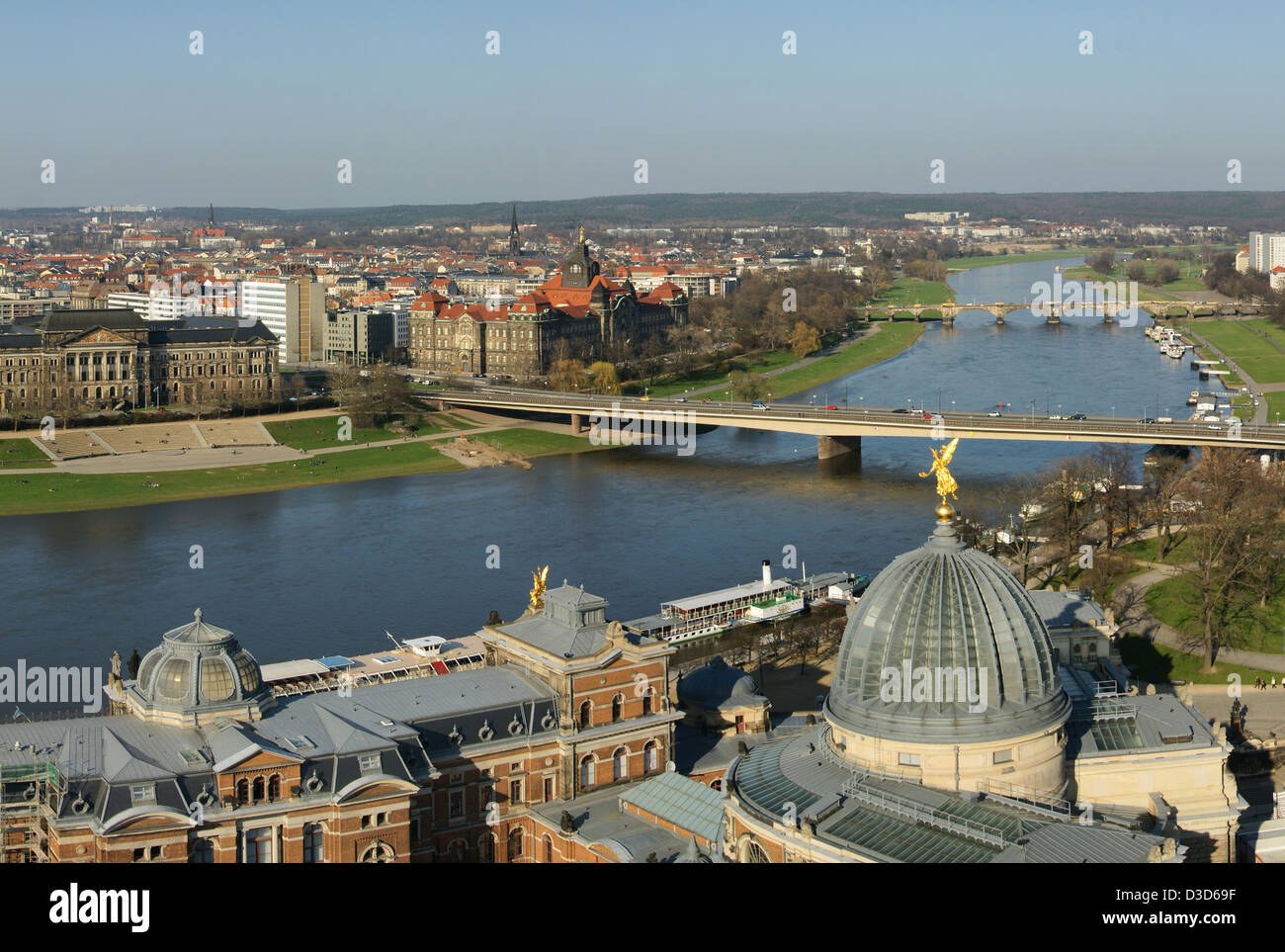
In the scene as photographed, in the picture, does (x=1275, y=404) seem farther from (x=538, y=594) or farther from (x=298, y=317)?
(x=298, y=317)

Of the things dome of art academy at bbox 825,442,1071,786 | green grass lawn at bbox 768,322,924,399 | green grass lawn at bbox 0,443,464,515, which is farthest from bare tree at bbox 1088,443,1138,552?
green grass lawn at bbox 768,322,924,399

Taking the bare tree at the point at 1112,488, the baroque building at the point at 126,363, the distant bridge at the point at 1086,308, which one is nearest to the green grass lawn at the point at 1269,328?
the distant bridge at the point at 1086,308

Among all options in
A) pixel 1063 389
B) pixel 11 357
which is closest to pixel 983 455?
pixel 1063 389

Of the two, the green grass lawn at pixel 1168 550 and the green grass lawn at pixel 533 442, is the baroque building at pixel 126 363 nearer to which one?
the green grass lawn at pixel 533 442

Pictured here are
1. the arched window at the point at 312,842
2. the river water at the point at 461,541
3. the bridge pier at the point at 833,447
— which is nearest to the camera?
the arched window at the point at 312,842

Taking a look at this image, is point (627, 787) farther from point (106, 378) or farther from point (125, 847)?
point (106, 378)
